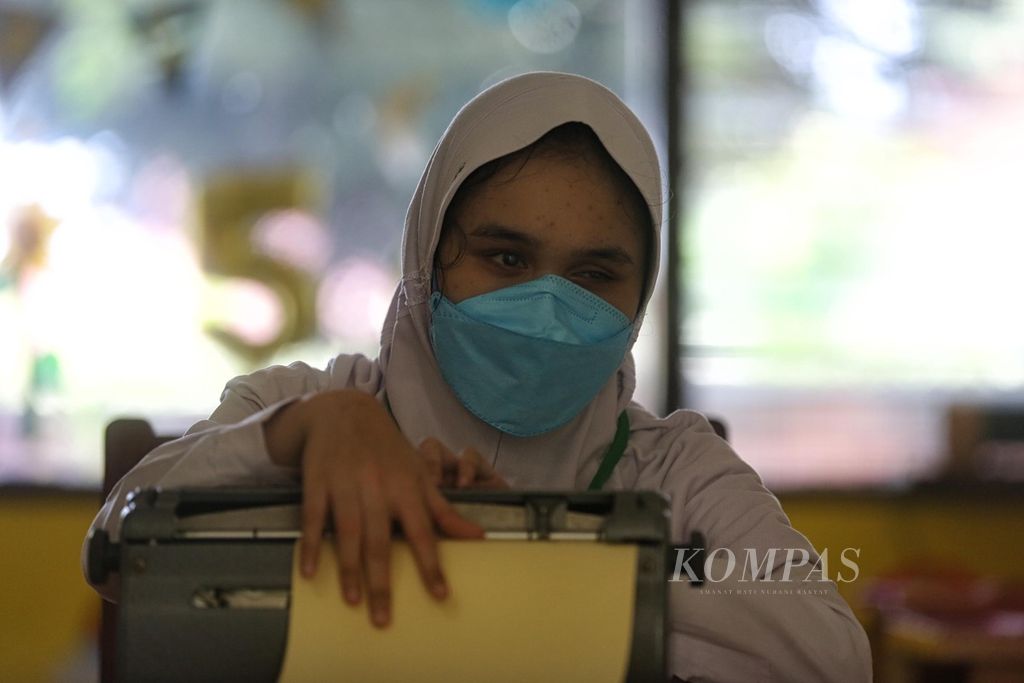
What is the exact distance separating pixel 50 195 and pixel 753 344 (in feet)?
7.87

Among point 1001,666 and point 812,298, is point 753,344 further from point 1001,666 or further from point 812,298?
point 1001,666

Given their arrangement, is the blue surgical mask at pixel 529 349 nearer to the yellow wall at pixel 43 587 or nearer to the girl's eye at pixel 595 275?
the girl's eye at pixel 595 275

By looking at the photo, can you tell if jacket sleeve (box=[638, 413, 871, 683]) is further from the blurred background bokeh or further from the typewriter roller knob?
the blurred background bokeh

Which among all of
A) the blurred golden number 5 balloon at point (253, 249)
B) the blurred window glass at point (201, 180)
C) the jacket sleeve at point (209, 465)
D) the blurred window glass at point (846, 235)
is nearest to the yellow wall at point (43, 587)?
the blurred window glass at point (201, 180)

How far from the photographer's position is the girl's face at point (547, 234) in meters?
1.28

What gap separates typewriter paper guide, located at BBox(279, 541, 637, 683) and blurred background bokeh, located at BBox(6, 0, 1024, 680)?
305cm

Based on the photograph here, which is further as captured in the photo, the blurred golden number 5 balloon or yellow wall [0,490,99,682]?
the blurred golden number 5 balloon

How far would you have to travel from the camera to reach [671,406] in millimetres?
3949

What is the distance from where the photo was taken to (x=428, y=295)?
1.39m

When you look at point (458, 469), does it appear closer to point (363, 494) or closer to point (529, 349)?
point (363, 494)

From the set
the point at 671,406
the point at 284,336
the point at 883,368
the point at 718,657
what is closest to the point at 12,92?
the point at 284,336

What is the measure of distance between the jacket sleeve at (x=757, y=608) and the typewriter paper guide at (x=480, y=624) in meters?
0.27

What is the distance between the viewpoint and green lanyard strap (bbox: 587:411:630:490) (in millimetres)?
1371

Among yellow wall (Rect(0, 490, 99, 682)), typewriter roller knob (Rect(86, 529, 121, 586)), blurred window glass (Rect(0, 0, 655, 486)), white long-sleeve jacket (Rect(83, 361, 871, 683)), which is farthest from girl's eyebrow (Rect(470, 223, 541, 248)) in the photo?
yellow wall (Rect(0, 490, 99, 682))
